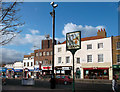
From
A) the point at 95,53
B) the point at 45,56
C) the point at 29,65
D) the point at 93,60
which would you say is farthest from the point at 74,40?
the point at 29,65

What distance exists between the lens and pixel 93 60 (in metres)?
39.6

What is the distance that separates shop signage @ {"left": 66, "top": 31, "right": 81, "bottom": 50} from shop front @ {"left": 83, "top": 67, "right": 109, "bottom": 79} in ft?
82.6

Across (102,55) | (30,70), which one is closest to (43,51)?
(30,70)

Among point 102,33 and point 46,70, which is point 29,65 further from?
point 102,33

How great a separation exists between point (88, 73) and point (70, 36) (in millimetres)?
27279

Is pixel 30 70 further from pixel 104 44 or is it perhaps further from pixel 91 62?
pixel 104 44

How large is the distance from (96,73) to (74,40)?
2642 centimetres

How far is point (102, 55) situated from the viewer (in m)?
38.4

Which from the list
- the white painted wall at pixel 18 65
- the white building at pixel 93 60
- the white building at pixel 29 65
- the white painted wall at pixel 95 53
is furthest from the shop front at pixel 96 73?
the white painted wall at pixel 18 65

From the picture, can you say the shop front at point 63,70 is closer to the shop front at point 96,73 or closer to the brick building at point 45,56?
the brick building at point 45,56

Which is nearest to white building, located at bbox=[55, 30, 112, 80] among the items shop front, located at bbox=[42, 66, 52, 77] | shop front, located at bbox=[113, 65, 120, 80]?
shop front, located at bbox=[113, 65, 120, 80]

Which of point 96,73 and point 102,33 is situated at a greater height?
point 102,33

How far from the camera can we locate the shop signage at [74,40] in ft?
45.4

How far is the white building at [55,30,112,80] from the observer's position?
3719cm
